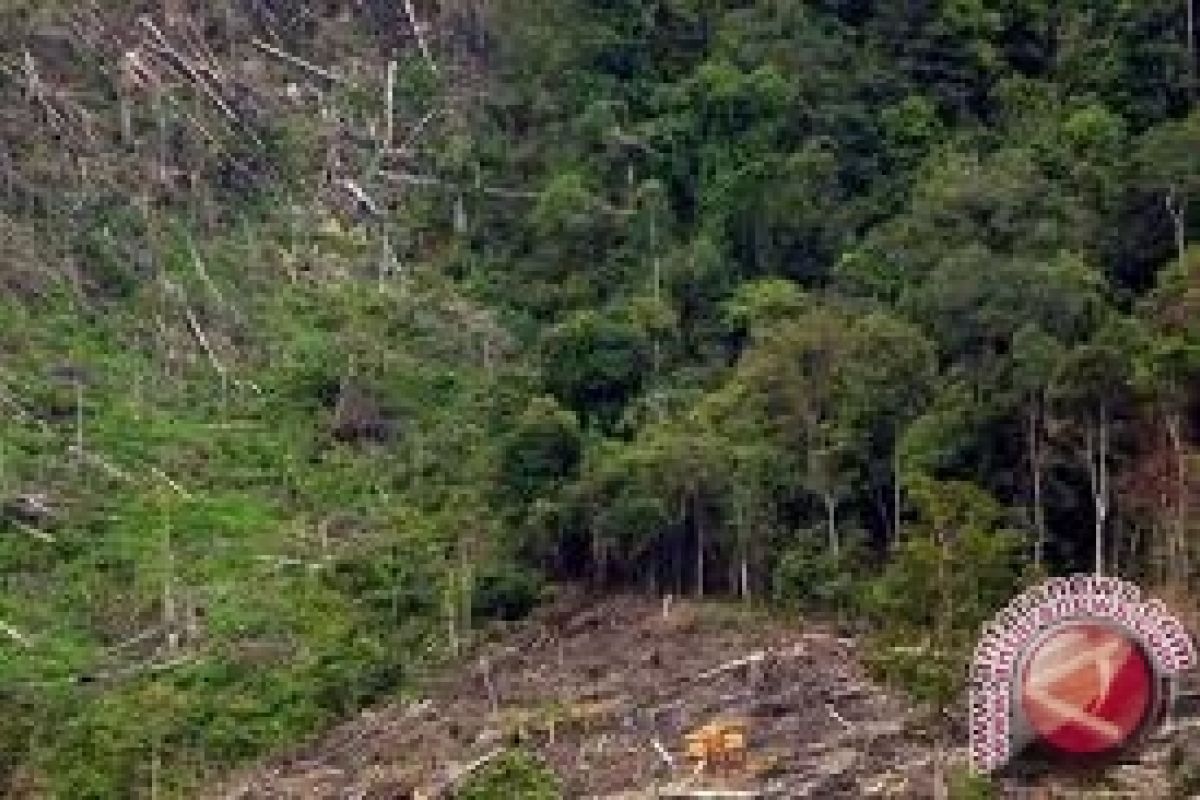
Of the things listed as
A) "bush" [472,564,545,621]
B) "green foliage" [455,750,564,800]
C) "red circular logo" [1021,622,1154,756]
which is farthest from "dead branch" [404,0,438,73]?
"red circular logo" [1021,622,1154,756]

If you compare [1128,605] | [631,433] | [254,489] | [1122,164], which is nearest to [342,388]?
[254,489]

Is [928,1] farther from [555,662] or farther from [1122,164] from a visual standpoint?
[555,662]

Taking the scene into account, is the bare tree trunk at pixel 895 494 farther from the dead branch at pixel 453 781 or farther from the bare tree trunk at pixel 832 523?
the dead branch at pixel 453 781

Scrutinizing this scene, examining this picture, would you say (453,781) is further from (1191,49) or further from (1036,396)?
(1191,49)

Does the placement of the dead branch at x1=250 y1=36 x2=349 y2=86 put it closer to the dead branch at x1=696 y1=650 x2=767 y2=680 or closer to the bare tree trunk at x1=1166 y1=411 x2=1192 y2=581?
the dead branch at x1=696 y1=650 x2=767 y2=680

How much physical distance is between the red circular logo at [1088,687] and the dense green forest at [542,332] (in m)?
3.74

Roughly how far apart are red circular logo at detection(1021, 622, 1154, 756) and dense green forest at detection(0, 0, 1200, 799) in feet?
12.3

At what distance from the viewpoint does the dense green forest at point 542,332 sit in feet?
A: 103

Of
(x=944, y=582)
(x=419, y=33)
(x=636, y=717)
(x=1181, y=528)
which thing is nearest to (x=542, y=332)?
(x=419, y=33)

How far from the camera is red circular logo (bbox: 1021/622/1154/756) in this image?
2277 centimetres

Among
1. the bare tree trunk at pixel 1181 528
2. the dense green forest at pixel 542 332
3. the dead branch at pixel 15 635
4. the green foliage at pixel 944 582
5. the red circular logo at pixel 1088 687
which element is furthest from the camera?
the dead branch at pixel 15 635

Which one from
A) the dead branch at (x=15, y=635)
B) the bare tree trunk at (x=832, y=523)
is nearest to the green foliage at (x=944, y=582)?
the bare tree trunk at (x=832, y=523)

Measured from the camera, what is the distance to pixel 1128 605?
902 inches

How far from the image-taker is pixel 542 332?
1549 inches
